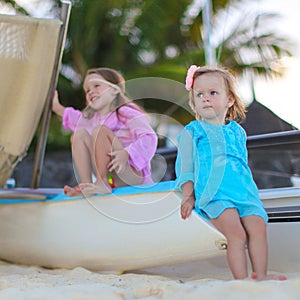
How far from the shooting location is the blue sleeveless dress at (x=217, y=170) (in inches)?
82.0

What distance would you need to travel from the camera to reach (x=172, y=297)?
68.5 inches

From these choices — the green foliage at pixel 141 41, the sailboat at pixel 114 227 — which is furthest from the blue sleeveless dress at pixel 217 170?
the green foliage at pixel 141 41

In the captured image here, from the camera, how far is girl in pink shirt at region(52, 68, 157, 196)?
2.57 meters

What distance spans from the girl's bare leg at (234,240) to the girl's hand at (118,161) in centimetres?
68

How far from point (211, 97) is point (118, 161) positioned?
0.63 metres

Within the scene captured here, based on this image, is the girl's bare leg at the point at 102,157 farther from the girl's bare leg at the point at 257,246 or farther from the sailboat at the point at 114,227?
the girl's bare leg at the point at 257,246

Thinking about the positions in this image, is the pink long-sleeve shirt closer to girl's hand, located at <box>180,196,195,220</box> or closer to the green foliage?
girl's hand, located at <box>180,196,195,220</box>

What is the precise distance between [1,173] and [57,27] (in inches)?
38.1

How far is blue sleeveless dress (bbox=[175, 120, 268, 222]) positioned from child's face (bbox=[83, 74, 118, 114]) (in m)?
0.81

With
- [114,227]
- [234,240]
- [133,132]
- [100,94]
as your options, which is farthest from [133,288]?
[100,94]

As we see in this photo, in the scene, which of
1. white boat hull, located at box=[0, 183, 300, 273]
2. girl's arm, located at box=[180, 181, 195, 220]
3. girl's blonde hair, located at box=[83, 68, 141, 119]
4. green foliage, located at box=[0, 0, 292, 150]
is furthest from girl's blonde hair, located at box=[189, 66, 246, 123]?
green foliage, located at box=[0, 0, 292, 150]

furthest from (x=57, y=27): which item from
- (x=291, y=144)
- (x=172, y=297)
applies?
(x=172, y=297)

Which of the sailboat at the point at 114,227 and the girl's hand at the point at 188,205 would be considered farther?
the sailboat at the point at 114,227

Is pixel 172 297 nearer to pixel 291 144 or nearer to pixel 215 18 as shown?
pixel 291 144
